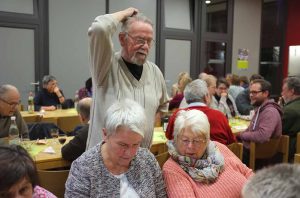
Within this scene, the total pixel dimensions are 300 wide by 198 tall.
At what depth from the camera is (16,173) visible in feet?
4.25

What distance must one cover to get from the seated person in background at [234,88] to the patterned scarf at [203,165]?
4616mm

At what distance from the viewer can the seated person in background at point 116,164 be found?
1.69 meters

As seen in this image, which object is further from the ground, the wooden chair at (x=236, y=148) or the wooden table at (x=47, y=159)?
the wooden chair at (x=236, y=148)

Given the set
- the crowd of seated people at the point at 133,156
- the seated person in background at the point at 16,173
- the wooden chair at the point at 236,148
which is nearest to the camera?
the seated person in background at the point at 16,173

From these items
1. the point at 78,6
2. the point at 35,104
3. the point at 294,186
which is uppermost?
the point at 78,6

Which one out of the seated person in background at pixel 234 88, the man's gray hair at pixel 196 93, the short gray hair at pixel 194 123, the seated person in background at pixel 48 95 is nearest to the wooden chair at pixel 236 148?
the man's gray hair at pixel 196 93

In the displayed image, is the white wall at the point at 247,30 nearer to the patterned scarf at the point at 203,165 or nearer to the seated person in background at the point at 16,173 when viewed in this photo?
the patterned scarf at the point at 203,165

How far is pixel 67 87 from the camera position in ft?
23.4

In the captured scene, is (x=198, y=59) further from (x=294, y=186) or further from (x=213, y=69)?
(x=294, y=186)

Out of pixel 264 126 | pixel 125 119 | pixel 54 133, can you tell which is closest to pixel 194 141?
pixel 125 119

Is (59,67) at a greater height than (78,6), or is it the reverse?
(78,6)

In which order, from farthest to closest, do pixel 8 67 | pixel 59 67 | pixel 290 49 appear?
pixel 290 49 < pixel 59 67 < pixel 8 67

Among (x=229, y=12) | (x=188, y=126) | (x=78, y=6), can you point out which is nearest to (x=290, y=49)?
(x=229, y=12)

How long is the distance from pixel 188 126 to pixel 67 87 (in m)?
5.35
